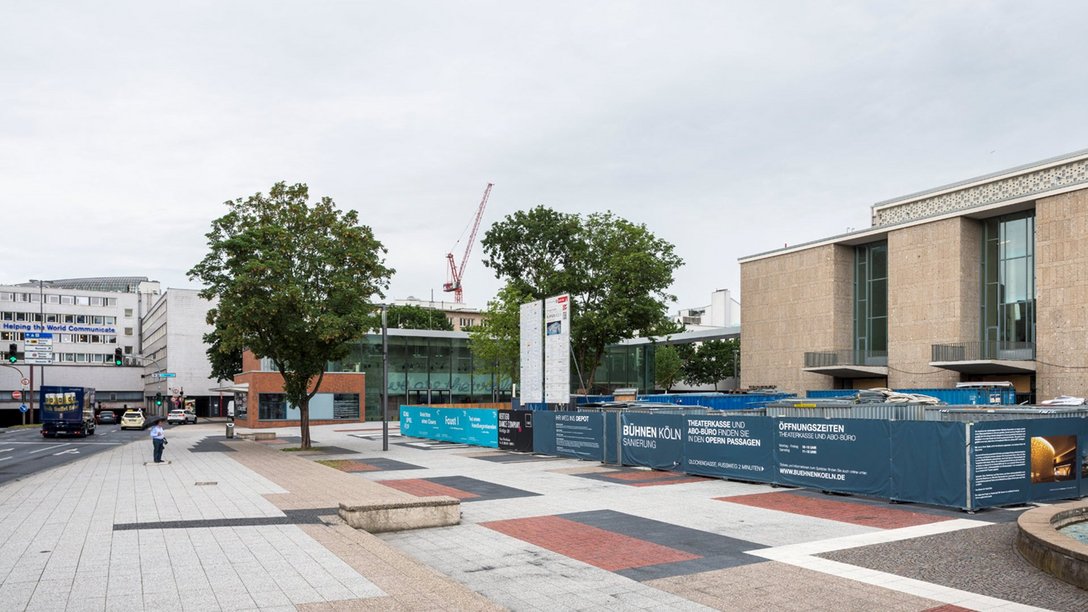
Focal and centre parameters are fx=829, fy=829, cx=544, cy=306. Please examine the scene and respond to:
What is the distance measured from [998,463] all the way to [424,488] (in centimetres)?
1297

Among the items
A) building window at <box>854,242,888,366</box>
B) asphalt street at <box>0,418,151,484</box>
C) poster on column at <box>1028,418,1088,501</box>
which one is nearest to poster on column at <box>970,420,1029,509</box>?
poster on column at <box>1028,418,1088,501</box>

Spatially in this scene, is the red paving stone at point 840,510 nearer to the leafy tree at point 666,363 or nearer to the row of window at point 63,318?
the leafy tree at point 666,363

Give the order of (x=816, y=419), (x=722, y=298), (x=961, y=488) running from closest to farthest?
(x=961, y=488) < (x=816, y=419) < (x=722, y=298)

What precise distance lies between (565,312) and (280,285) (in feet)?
37.8

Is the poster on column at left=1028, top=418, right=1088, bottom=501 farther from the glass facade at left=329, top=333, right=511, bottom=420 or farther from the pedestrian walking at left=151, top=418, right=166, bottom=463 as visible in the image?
the glass facade at left=329, top=333, right=511, bottom=420

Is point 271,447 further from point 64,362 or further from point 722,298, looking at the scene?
point 722,298

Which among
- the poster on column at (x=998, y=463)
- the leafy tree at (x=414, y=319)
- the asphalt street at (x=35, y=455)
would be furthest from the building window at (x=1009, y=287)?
the leafy tree at (x=414, y=319)

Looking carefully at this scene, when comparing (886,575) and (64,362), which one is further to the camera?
(64,362)

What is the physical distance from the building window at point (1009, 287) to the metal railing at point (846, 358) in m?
7.56

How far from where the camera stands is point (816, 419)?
63.5 feet

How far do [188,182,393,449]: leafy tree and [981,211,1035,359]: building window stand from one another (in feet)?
115

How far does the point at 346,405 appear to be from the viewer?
66.2 meters

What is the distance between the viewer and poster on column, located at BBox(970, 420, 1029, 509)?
15.8 m

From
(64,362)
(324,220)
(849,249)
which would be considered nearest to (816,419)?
(324,220)
